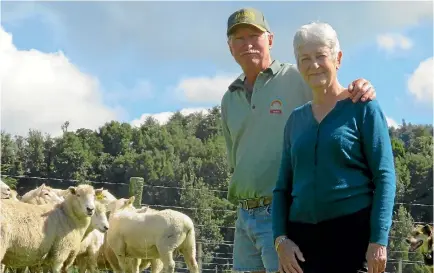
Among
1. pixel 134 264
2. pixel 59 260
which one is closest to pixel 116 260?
pixel 134 264

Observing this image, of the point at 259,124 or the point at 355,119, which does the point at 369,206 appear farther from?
the point at 259,124

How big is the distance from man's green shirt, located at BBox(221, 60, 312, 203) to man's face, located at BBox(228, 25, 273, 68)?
0.10 m

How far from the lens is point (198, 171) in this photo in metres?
72.4

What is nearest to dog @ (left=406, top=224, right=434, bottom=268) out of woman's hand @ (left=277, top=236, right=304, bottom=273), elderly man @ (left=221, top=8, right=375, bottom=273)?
elderly man @ (left=221, top=8, right=375, bottom=273)

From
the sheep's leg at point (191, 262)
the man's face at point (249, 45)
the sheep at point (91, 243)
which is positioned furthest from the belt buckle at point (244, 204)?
the sheep's leg at point (191, 262)

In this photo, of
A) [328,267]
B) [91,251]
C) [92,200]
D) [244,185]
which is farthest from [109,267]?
[328,267]

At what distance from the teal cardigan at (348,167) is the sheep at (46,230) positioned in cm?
592

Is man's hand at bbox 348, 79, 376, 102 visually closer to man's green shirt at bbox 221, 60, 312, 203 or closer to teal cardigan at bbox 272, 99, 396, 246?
teal cardigan at bbox 272, 99, 396, 246

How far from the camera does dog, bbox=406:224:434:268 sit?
45.9 feet

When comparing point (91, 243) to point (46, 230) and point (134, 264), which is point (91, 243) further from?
point (46, 230)

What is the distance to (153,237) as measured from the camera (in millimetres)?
9875

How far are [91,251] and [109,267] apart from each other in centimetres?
122

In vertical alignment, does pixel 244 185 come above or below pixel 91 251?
above

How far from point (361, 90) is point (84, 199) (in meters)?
6.89
